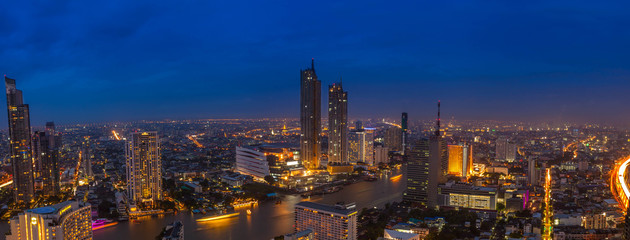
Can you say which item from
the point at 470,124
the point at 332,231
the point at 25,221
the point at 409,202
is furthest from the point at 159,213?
the point at 470,124

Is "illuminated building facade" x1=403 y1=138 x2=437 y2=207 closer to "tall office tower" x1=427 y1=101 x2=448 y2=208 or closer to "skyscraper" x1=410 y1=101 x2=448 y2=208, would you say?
"skyscraper" x1=410 y1=101 x2=448 y2=208

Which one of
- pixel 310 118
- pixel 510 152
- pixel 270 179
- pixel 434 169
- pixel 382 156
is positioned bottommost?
pixel 270 179

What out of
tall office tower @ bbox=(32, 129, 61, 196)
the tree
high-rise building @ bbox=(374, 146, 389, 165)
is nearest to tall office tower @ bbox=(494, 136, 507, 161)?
high-rise building @ bbox=(374, 146, 389, 165)

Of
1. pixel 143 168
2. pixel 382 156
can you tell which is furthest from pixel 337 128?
pixel 143 168

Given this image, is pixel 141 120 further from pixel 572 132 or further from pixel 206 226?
pixel 572 132

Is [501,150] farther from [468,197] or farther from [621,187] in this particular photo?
[468,197]

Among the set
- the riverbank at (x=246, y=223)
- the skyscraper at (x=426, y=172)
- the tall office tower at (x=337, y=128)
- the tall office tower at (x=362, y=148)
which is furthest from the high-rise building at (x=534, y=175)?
the tall office tower at (x=337, y=128)
